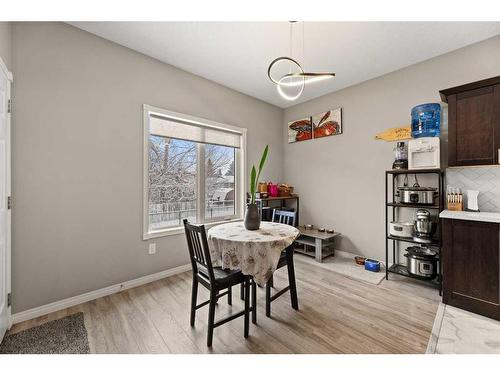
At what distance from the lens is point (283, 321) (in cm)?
194

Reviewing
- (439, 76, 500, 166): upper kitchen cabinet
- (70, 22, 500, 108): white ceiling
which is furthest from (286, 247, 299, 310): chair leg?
(70, 22, 500, 108): white ceiling

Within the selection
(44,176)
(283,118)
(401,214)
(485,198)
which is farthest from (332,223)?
(44,176)

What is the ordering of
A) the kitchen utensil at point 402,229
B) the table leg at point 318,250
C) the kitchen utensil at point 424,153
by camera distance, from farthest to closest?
the table leg at point 318,250, the kitchen utensil at point 402,229, the kitchen utensil at point 424,153

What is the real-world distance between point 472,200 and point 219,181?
3126 mm

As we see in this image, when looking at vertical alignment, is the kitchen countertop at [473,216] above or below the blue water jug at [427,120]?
below

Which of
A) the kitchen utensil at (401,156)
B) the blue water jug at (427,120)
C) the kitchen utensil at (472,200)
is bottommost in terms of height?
the kitchen utensil at (472,200)

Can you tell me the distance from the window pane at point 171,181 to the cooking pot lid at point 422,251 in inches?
113

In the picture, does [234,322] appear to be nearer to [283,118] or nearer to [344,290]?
[344,290]

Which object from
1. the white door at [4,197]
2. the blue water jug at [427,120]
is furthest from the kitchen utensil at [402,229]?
the white door at [4,197]

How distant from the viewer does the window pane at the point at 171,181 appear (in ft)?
9.49

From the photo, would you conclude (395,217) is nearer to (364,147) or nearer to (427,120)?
(364,147)

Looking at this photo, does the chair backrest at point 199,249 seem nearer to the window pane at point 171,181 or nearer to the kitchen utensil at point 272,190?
the window pane at point 171,181

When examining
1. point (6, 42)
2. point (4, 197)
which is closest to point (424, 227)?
point (4, 197)

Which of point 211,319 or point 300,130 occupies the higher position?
point 300,130
